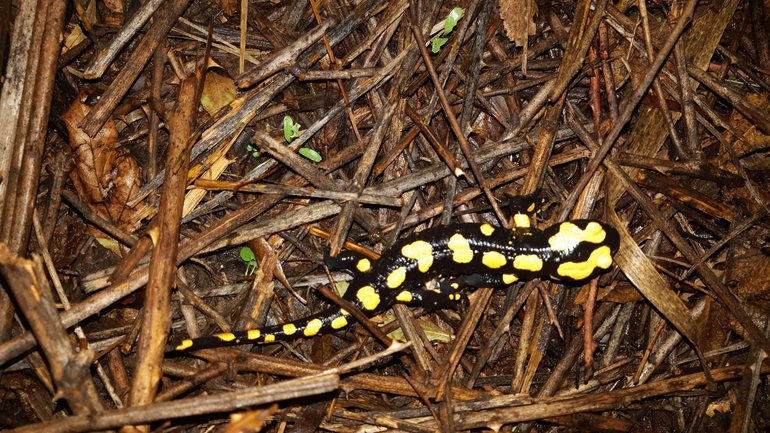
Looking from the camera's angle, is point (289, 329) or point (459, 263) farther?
point (459, 263)

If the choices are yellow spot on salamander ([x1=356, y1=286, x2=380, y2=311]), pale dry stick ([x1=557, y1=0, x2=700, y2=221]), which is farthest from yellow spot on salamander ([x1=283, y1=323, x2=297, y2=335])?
pale dry stick ([x1=557, y1=0, x2=700, y2=221])

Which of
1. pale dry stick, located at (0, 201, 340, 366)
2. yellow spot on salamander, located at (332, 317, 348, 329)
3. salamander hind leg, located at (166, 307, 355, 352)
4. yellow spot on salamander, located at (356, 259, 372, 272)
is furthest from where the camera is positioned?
yellow spot on salamander, located at (356, 259, 372, 272)

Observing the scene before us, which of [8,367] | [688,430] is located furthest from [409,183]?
[8,367]

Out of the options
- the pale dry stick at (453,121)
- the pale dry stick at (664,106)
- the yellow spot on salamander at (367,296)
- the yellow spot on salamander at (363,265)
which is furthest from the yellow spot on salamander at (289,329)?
the pale dry stick at (664,106)

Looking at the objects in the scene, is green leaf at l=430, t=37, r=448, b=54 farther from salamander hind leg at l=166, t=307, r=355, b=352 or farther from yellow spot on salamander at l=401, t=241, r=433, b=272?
salamander hind leg at l=166, t=307, r=355, b=352

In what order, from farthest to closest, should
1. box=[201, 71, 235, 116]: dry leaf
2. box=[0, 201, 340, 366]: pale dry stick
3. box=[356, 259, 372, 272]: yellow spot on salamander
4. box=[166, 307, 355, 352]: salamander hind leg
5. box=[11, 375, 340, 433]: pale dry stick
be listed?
box=[201, 71, 235, 116]: dry leaf → box=[356, 259, 372, 272]: yellow spot on salamander → box=[166, 307, 355, 352]: salamander hind leg → box=[0, 201, 340, 366]: pale dry stick → box=[11, 375, 340, 433]: pale dry stick

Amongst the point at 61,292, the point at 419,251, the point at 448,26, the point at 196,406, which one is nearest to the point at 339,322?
the point at 419,251

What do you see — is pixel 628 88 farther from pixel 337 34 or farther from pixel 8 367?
pixel 8 367

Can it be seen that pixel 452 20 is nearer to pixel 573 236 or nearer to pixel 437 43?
pixel 437 43
